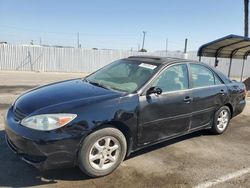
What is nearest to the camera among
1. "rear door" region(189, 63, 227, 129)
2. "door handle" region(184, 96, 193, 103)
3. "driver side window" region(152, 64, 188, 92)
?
"driver side window" region(152, 64, 188, 92)

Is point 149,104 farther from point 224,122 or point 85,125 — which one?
point 224,122

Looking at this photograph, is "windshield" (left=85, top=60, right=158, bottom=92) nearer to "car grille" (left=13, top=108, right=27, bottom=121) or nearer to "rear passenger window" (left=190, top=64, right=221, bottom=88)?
"rear passenger window" (left=190, top=64, right=221, bottom=88)

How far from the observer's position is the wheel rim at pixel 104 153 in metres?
3.72

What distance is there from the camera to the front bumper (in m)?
3.35

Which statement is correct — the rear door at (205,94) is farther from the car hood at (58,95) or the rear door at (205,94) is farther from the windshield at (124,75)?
the car hood at (58,95)

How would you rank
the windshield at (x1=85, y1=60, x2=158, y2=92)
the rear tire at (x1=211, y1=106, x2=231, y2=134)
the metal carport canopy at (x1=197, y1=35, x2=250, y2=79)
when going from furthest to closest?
the metal carport canopy at (x1=197, y1=35, x2=250, y2=79) < the rear tire at (x1=211, y1=106, x2=231, y2=134) < the windshield at (x1=85, y1=60, x2=158, y2=92)

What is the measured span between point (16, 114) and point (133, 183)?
68.4 inches

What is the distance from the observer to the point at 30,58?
21984 millimetres

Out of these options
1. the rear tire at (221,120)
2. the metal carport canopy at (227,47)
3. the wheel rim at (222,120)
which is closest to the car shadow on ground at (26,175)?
the rear tire at (221,120)

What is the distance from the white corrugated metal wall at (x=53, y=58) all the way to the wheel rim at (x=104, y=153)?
19554 mm

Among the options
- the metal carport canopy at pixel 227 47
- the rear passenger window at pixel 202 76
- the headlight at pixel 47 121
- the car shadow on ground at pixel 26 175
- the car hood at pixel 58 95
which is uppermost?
the metal carport canopy at pixel 227 47

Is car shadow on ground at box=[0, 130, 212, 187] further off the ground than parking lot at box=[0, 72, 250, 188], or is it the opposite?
car shadow on ground at box=[0, 130, 212, 187]

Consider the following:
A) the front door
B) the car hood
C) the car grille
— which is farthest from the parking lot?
the car hood

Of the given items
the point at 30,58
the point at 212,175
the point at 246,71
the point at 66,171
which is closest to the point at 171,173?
the point at 212,175
